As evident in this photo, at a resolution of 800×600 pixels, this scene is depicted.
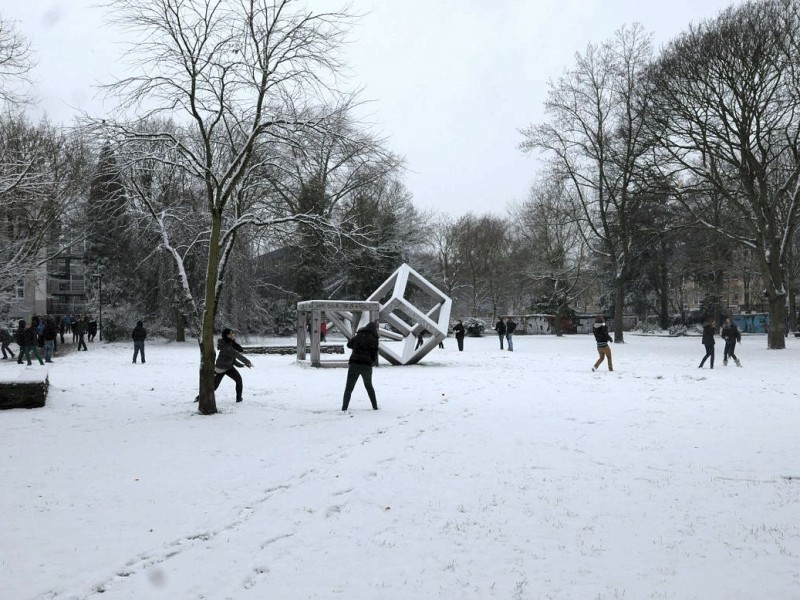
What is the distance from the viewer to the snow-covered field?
4.25 meters

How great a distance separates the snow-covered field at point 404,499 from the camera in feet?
14.0

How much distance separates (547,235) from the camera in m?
52.1

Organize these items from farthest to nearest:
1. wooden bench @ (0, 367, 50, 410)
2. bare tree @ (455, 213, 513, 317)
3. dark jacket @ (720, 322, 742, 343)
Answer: bare tree @ (455, 213, 513, 317)
dark jacket @ (720, 322, 742, 343)
wooden bench @ (0, 367, 50, 410)

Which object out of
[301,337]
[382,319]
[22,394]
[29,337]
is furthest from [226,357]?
[29,337]

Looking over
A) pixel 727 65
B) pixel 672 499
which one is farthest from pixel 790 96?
pixel 672 499

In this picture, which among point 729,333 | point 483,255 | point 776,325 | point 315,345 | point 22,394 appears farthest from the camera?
point 483,255

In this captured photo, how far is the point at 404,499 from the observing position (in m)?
6.04

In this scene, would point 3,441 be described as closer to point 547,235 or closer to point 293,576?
point 293,576

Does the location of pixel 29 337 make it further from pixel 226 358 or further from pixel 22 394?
pixel 226 358

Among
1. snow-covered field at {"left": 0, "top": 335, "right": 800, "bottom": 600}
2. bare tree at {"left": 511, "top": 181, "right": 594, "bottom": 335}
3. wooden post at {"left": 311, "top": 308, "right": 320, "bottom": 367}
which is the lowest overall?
snow-covered field at {"left": 0, "top": 335, "right": 800, "bottom": 600}

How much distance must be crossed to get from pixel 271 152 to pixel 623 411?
8056 millimetres

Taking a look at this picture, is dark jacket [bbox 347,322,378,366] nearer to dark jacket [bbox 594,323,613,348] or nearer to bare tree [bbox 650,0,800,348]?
dark jacket [bbox 594,323,613,348]

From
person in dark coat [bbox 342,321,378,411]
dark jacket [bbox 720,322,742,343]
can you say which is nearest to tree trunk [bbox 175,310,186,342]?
person in dark coat [bbox 342,321,378,411]

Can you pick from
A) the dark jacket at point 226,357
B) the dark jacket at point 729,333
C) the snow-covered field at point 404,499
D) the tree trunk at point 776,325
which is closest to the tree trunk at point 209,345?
the snow-covered field at point 404,499
